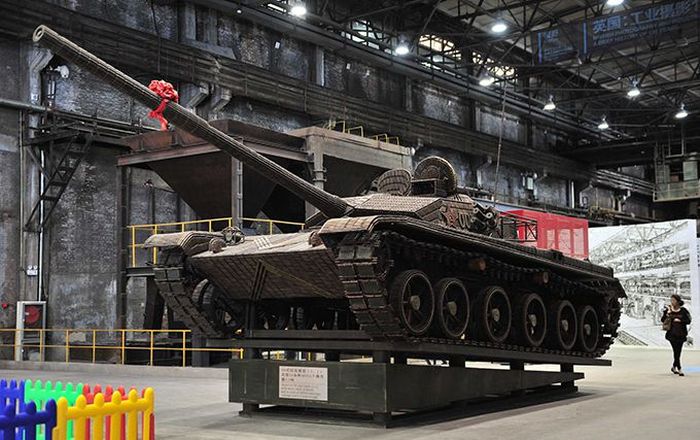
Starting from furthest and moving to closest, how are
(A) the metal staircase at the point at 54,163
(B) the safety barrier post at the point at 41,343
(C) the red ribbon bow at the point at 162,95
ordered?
1. (A) the metal staircase at the point at 54,163
2. (B) the safety barrier post at the point at 41,343
3. (C) the red ribbon bow at the point at 162,95

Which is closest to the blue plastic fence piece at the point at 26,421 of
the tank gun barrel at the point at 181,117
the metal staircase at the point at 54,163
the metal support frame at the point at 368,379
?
the tank gun barrel at the point at 181,117

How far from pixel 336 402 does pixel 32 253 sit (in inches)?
535

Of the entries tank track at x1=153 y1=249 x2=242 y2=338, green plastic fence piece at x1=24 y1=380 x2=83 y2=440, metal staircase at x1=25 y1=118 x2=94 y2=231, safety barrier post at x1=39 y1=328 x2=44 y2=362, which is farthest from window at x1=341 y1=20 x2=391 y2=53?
green plastic fence piece at x1=24 y1=380 x2=83 y2=440

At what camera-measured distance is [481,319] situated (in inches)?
405

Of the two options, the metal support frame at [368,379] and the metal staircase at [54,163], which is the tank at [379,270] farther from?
the metal staircase at [54,163]

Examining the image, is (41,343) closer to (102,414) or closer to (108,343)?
(108,343)

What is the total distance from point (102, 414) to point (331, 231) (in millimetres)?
2960

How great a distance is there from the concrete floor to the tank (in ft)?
3.12

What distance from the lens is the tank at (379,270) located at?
8.25m

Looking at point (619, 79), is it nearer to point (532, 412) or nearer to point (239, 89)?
point (239, 89)

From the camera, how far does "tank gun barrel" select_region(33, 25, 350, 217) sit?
23.8ft

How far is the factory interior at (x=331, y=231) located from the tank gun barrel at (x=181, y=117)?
0.03 m

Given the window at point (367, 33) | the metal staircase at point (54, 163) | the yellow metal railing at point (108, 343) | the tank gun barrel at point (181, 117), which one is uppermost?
the window at point (367, 33)

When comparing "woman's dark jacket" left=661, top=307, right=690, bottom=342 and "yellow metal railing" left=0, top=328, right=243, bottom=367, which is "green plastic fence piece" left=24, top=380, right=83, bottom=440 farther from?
"woman's dark jacket" left=661, top=307, right=690, bottom=342
